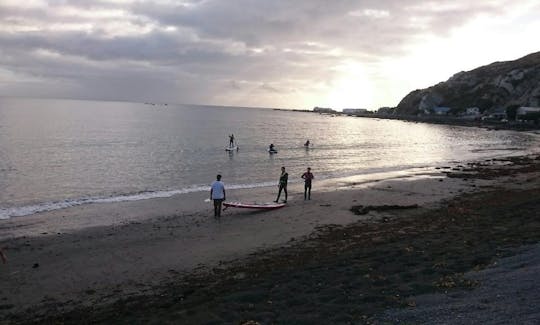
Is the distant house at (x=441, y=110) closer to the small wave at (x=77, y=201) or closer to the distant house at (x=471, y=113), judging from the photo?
the distant house at (x=471, y=113)

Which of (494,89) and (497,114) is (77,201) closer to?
(497,114)

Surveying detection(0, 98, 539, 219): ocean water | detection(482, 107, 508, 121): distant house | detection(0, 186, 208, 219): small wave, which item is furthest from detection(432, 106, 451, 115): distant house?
detection(0, 186, 208, 219): small wave

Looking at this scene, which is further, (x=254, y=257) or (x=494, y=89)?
(x=494, y=89)

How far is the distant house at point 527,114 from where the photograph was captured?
117 meters

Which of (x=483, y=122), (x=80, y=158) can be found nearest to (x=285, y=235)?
(x=80, y=158)

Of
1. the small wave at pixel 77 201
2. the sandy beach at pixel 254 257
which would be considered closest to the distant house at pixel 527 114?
the sandy beach at pixel 254 257

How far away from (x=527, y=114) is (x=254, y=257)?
125 m

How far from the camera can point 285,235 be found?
18.6m

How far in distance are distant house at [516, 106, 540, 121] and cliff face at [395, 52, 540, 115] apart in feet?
42.3

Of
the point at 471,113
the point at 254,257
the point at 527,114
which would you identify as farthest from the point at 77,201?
the point at 471,113

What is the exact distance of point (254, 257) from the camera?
1547 centimetres

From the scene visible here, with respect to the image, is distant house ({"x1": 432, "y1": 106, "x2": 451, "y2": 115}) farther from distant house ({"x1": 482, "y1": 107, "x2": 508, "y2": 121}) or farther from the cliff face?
distant house ({"x1": 482, "y1": 107, "x2": 508, "y2": 121})

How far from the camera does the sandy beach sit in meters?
10.4

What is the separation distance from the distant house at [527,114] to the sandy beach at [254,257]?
347 ft
